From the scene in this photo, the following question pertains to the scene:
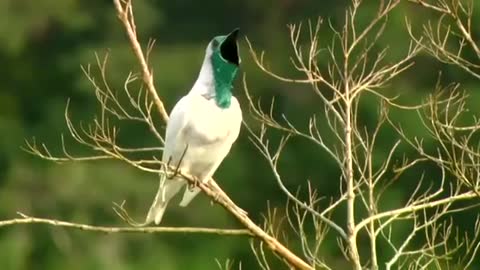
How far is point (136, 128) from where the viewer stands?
12820 mm

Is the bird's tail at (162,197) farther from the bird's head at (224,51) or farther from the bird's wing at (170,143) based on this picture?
the bird's head at (224,51)

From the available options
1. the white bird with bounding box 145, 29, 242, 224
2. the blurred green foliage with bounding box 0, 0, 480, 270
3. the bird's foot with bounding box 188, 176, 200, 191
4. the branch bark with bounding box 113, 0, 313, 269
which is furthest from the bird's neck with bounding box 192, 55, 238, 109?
the blurred green foliage with bounding box 0, 0, 480, 270

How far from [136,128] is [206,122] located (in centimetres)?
723

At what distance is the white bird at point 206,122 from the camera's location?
5.55m

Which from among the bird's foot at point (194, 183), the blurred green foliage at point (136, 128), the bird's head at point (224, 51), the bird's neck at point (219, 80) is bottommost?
the blurred green foliage at point (136, 128)

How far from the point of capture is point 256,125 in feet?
38.0

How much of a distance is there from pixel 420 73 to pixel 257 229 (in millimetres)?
7710

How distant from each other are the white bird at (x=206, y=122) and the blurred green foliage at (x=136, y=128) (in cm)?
601

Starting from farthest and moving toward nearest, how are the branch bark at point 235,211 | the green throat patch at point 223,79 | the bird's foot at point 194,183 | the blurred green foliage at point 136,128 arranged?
the blurred green foliage at point 136,128 → the green throat patch at point 223,79 → the bird's foot at point 194,183 → the branch bark at point 235,211

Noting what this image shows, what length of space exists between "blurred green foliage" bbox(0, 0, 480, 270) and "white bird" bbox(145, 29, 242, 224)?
6.01 meters

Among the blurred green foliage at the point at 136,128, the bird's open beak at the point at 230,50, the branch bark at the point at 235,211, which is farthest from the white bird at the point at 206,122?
the blurred green foliage at the point at 136,128

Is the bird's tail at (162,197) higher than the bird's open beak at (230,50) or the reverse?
the reverse

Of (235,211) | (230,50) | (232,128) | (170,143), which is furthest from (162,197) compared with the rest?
(235,211)

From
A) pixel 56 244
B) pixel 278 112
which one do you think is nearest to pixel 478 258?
pixel 278 112
